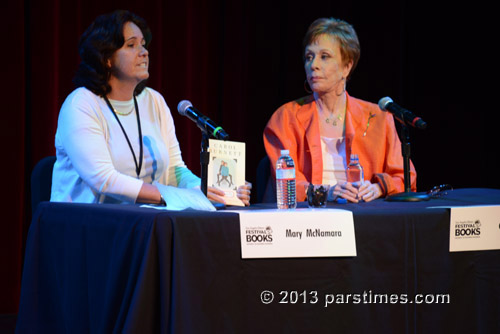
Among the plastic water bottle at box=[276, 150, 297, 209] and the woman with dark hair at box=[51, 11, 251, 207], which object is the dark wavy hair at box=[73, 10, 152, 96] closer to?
the woman with dark hair at box=[51, 11, 251, 207]

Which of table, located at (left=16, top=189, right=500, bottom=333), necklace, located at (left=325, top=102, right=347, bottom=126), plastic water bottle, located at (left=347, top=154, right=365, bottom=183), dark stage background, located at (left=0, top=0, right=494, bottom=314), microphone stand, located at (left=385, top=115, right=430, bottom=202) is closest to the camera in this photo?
table, located at (left=16, top=189, right=500, bottom=333)

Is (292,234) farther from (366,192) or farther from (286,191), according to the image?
(366,192)

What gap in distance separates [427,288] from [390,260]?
0.13 meters

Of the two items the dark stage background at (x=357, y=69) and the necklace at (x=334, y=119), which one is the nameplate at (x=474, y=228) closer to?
the necklace at (x=334, y=119)

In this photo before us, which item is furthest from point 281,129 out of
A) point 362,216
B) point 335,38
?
point 362,216

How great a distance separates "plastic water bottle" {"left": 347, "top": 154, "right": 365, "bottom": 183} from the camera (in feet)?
8.09

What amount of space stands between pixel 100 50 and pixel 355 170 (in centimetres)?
119

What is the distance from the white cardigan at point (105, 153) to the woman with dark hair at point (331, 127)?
51 centimetres

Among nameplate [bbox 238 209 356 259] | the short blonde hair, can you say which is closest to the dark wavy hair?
the short blonde hair

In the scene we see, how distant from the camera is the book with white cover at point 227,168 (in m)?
1.84

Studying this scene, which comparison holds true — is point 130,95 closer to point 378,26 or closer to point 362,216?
point 362,216

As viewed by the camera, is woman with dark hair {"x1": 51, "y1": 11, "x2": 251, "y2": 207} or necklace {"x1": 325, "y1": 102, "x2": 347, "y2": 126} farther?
necklace {"x1": 325, "y1": 102, "x2": 347, "y2": 126}

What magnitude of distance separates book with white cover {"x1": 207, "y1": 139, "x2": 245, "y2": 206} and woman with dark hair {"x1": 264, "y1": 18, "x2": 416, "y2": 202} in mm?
741

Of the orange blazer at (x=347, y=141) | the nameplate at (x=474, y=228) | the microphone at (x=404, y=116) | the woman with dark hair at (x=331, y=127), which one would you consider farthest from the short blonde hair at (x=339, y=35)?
the nameplate at (x=474, y=228)
